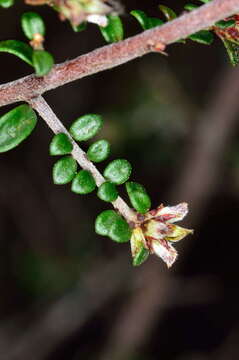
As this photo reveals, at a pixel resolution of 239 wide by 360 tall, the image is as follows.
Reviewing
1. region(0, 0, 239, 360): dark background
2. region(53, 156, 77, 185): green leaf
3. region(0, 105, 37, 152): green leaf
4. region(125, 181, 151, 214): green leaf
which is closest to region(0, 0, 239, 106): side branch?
region(0, 105, 37, 152): green leaf

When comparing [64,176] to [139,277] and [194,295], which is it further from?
[194,295]

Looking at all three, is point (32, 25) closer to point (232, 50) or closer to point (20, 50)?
point (20, 50)

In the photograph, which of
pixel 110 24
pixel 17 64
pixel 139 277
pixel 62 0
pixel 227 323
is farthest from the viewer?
pixel 227 323

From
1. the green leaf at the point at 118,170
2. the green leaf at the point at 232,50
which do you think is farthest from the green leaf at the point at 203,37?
the green leaf at the point at 118,170

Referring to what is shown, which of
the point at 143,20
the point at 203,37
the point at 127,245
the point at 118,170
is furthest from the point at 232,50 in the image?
the point at 127,245

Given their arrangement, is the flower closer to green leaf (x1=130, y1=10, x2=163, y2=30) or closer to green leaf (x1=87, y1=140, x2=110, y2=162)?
green leaf (x1=87, y1=140, x2=110, y2=162)

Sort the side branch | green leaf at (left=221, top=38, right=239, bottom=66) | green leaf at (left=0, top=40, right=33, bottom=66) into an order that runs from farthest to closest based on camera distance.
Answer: green leaf at (left=221, top=38, right=239, bottom=66), green leaf at (left=0, top=40, right=33, bottom=66), the side branch

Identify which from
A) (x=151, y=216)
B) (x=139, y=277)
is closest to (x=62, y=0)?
(x=151, y=216)
